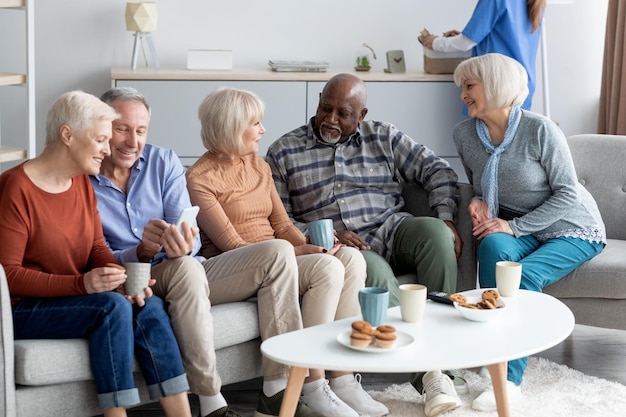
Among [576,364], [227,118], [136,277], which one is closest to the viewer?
[136,277]

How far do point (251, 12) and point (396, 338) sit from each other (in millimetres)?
3463

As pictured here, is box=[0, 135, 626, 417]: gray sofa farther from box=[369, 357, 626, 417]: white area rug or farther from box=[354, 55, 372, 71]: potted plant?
box=[354, 55, 372, 71]: potted plant

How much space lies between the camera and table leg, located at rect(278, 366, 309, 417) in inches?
90.0

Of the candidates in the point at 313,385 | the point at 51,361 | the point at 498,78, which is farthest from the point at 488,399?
the point at 51,361

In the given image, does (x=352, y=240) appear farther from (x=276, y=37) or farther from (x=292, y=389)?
(x=276, y=37)

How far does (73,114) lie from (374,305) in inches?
36.5

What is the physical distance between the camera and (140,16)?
4.93 meters

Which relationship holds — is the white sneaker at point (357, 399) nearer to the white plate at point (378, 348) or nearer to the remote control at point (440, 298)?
the remote control at point (440, 298)

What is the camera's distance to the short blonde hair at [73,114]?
250 cm

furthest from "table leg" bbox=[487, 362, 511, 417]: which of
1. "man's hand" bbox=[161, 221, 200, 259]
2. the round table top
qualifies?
"man's hand" bbox=[161, 221, 200, 259]

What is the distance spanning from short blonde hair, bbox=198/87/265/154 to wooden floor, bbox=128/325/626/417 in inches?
31.7

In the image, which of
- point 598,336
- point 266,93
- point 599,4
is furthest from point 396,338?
point 599,4

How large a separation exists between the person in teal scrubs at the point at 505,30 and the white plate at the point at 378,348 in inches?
110

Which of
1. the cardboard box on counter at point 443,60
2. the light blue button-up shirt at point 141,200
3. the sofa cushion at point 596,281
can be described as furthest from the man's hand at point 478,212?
the cardboard box on counter at point 443,60
